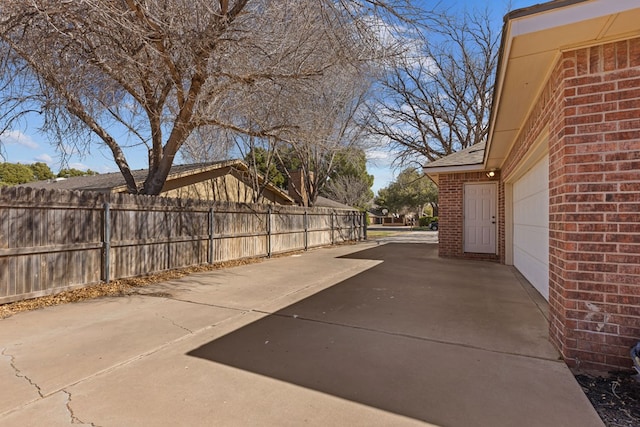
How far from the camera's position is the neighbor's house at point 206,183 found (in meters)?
12.7

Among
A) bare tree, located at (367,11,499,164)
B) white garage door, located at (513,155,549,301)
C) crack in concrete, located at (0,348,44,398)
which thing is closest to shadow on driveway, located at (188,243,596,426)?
white garage door, located at (513,155,549,301)

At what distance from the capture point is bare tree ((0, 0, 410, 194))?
5.20 m

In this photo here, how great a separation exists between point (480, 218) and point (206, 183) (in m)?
10.4

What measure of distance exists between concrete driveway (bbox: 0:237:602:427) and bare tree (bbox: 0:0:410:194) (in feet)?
13.0

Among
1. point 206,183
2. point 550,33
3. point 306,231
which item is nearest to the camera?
point 550,33

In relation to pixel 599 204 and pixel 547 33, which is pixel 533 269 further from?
pixel 547 33

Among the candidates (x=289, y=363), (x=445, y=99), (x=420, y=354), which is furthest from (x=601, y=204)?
(x=445, y=99)

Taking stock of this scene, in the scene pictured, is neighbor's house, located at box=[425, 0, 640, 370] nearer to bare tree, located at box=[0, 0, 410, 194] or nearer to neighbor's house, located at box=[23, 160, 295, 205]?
bare tree, located at box=[0, 0, 410, 194]

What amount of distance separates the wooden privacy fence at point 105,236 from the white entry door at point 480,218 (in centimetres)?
627

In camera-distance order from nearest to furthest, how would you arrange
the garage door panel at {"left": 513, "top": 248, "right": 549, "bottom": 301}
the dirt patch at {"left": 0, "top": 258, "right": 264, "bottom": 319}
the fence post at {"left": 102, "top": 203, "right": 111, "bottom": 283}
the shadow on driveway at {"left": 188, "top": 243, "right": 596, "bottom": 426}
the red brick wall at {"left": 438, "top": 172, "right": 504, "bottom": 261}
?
the shadow on driveway at {"left": 188, "top": 243, "right": 596, "bottom": 426} → the dirt patch at {"left": 0, "top": 258, "right": 264, "bottom": 319} → the garage door panel at {"left": 513, "top": 248, "right": 549, "bottom": 301} → the fence post at {"left": 102, "top": 203, "right": 111, "bottom": 283} → the red brick wall at {"left": 438, "top": 172, "right": 504, "bottom": 261}

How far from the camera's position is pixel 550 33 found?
107 inches

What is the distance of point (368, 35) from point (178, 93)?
396 cm

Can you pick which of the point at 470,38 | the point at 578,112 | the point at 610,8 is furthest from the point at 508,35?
the point at 470,38

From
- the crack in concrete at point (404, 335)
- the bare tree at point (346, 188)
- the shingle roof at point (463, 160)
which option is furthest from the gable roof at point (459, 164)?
the bare tree at point (346, 188)
